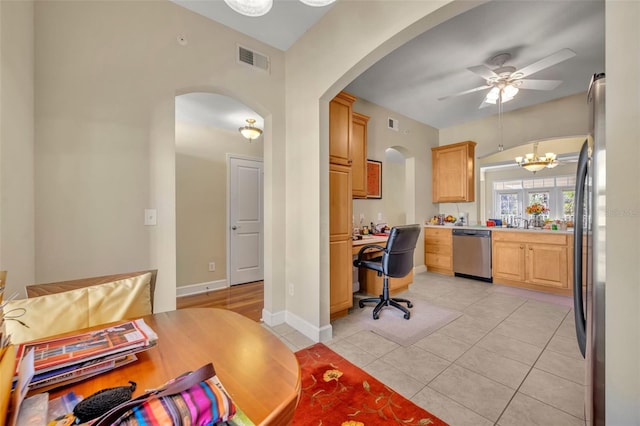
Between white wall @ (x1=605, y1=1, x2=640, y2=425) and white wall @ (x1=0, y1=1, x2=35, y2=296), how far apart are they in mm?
2747

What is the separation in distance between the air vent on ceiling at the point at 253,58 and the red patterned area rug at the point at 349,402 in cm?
287

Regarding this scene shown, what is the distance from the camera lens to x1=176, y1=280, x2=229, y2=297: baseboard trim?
3861 millimetres

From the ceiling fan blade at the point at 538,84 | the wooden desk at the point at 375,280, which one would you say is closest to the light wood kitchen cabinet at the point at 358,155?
the wooden desk at the point at 375,280

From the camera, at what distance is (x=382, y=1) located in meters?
1.94

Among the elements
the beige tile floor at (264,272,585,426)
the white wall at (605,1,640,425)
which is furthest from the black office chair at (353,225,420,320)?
the white wall at (605,1,640,425)

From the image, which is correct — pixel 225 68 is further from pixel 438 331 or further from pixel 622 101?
pixel 438 331

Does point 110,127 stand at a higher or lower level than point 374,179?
higher

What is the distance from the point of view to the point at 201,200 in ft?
13.6

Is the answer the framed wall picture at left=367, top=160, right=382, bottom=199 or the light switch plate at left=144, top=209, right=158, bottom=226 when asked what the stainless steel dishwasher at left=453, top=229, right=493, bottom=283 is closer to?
the framed wall picture at left=367, top=160, right=382, bottom=199

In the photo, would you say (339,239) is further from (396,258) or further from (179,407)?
(179,407)

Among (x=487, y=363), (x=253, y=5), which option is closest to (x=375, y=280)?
(x=487, y=363)

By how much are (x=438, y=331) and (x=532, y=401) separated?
96cm

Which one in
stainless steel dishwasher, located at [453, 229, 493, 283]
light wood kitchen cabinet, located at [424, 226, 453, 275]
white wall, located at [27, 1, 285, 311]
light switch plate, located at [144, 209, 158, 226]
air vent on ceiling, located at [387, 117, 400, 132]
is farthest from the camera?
light wood kitchen cabinet, located at [424, 226, 453, 275]

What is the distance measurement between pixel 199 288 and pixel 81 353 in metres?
3.63
